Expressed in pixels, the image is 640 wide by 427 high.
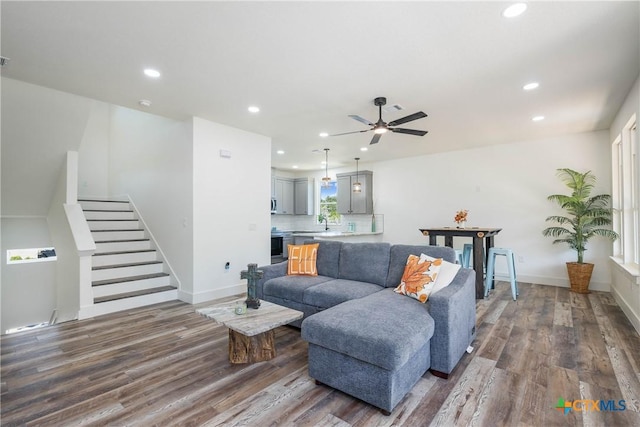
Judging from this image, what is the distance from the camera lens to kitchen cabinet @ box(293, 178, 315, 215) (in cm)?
877

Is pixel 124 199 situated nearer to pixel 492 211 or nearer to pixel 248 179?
pixel 248 179

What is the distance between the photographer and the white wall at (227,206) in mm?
4340

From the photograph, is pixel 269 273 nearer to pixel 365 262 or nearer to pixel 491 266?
pixel 365 262

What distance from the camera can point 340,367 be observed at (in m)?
2.05

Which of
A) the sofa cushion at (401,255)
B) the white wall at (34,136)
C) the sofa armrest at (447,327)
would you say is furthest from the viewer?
the white wall at (34,136)

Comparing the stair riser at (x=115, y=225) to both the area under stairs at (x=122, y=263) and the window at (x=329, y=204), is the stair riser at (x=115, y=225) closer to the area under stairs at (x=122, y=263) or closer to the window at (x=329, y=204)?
the area under stairs at (x=122, y=263)

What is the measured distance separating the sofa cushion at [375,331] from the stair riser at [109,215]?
4.97 m

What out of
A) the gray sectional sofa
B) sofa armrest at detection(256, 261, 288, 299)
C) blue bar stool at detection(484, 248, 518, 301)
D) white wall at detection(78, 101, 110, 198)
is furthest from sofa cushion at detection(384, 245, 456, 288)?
white wall at detection(78, 101, 110, 198)

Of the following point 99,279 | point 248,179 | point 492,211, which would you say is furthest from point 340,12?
point 492,211

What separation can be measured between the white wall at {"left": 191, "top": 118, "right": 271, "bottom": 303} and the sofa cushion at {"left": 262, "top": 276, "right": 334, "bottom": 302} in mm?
1310

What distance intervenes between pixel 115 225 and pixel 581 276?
782 cm

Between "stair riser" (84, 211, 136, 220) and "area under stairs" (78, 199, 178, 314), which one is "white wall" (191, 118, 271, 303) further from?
"stair riser" (84, 211, 136, 220)
